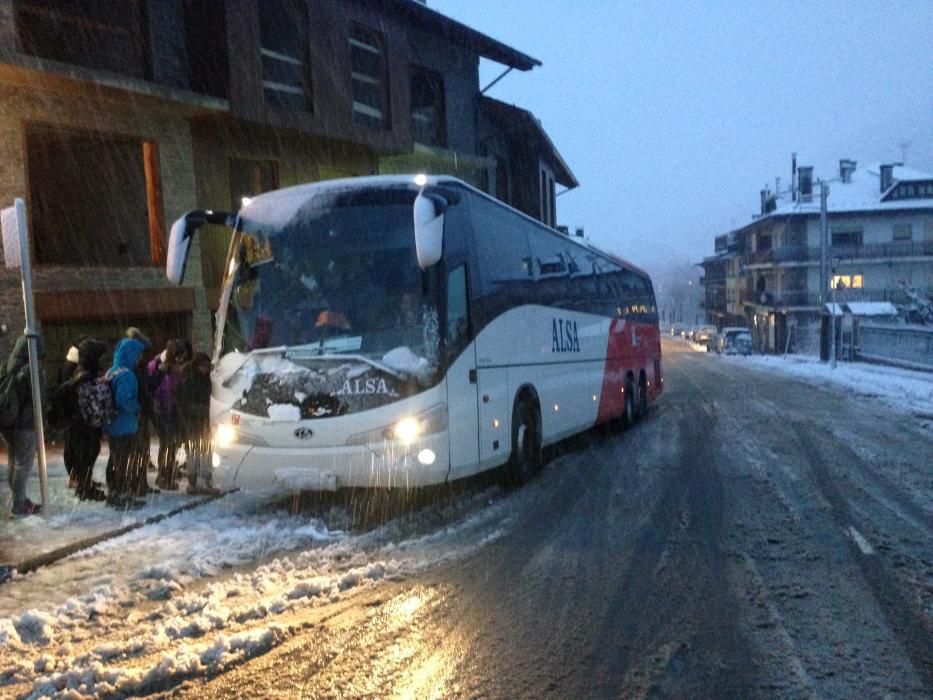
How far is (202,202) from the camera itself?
1502 cm

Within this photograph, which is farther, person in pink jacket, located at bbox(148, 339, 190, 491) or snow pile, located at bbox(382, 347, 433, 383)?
person in pink jacket, located at bbox(148, 339, 190, 491)

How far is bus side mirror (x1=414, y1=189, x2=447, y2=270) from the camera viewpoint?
6.84 meters

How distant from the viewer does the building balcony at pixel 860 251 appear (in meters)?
56.3

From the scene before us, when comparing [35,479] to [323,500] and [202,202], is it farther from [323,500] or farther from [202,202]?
[202,202]

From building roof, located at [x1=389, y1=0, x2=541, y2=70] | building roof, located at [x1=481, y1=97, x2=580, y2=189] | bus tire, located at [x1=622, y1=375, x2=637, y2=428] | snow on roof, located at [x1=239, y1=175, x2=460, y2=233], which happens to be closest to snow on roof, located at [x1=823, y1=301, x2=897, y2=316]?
building roof, located at [x1=481, y1=97, x2=580, y2=189]

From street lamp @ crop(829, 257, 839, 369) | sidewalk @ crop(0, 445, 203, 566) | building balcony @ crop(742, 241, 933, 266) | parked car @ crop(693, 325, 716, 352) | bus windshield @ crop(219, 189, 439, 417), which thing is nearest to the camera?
sidewalk @ crop(0, 445, 203, 566)

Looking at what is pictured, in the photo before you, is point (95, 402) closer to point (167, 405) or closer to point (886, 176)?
point (167, 405)

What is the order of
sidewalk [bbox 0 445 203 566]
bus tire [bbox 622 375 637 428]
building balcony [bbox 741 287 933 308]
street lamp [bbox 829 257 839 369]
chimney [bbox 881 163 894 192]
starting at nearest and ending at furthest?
Answer: sidewalk [bbox 0 445 203 566] → bus tire [bbox 622 375 637 428] → street lamp [bbox 829 257 839 369] → building balcony [bbox 741 287 933 308] → chimney [bbox 881 163 894 192]

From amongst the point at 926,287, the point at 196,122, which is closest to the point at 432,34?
the point at 196,122

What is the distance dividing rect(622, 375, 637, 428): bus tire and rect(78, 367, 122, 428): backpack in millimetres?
9515

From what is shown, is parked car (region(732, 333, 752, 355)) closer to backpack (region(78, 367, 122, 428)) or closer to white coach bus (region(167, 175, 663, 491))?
white coach bus (region(167, 175, 663, 491))

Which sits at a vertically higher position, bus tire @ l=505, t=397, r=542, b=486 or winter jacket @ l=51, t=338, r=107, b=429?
winter jacket @ l=51, t=338, r=107, b=429

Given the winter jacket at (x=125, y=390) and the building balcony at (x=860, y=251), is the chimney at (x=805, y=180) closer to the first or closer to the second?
the building balcony at (x=860, y=251)

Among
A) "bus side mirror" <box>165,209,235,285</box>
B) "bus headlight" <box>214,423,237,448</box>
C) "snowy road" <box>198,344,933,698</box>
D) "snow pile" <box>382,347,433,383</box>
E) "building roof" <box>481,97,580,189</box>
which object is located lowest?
"snowy road" <box>198,344,933,698</box>
